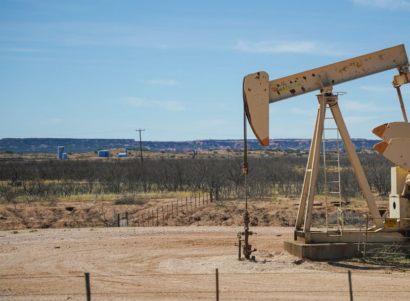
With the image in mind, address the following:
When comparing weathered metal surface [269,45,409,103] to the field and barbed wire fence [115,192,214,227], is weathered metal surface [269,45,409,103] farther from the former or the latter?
barbed wire fence [115,192,214,227]

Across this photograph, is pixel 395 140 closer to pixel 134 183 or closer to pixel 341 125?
pixel 341 125

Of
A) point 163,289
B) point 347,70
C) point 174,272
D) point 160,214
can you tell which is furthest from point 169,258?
point 160,214

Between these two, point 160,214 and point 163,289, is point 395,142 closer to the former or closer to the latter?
point 163,289

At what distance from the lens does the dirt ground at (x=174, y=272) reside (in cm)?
1073

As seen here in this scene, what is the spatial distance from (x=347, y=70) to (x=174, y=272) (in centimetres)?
555

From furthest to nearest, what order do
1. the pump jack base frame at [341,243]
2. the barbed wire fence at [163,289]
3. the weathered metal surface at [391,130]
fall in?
1. the weathered metal surface at [391,130]
2. the pump jack base frame at [341,243]
3. the barbed wire fence at [163,289]

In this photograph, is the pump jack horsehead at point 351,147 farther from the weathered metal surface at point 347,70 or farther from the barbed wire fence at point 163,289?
the barbed wire fence at point 163,289

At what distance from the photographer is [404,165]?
521 inches

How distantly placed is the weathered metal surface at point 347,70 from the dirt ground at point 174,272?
12.0 ft

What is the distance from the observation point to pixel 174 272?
12.6 metres

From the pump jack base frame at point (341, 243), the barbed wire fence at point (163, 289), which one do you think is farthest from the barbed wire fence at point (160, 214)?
the pump jack base frame at point (341, 243)

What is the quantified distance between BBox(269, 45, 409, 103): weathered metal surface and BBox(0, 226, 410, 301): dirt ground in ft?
12.0

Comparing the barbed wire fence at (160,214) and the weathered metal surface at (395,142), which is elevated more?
the weathered metal surface at (395,142)

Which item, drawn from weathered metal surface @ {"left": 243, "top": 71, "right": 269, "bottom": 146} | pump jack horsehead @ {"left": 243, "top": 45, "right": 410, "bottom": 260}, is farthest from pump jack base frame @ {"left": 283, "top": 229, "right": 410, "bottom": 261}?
weathered metal surface @ {"left": 243, "top": 71, "right": 269, "bottom": 146}
